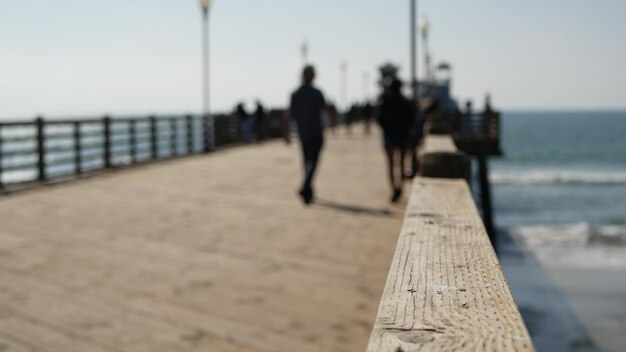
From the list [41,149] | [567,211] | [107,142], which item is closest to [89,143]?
[107,142]

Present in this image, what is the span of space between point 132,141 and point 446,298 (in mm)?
15839

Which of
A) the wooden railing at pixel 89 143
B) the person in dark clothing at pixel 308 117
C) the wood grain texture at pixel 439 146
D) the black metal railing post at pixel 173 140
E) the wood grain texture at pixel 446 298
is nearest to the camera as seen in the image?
the wood grain texture at pixel 446 298

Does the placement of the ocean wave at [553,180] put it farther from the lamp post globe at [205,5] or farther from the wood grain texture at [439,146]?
the wood grain texture at [439,146]

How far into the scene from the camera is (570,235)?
19.7 metres

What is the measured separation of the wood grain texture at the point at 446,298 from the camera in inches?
42.8

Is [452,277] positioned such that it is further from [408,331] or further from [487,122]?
[487,122]

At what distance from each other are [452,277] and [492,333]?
1.22 ft

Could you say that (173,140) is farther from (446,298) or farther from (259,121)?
(446,298)

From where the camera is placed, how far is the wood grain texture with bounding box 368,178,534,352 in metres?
1.09

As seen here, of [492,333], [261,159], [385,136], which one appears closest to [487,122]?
[261,159]

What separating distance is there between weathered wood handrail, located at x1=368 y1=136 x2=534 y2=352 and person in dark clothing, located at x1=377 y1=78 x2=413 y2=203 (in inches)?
271

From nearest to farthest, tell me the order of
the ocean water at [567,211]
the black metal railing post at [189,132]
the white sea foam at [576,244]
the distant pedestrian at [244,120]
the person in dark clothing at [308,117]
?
the person in dark clothing at [308,117] → the white sea foam at [576,244] → the ocean water at [567,211] → the black metal railing post at [189,132] → the distant pedestrian at [244,120]

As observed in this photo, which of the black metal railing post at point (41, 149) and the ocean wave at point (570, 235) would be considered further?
the ocean wave at point (570, 235)

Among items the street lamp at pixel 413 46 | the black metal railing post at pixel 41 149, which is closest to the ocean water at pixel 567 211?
the street lamp at pixel 413 46
